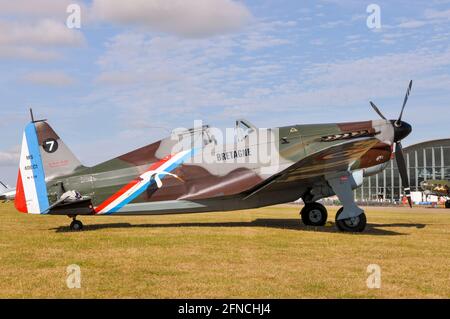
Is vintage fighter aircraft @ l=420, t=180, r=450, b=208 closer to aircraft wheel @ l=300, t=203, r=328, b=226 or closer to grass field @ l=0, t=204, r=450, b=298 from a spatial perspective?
aircraft wheel @ l=300, t=203, r=328, b=226

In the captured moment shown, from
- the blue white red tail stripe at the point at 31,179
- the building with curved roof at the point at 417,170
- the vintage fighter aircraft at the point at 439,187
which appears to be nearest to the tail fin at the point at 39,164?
the blue white red tail stripe at the point at 31,179

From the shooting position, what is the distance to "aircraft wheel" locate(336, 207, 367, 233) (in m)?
13.3

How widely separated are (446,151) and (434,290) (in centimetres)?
5710

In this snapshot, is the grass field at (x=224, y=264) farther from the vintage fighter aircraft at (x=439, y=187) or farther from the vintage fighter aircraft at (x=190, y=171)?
the vintage fighter aircraft at (x=439, y=187)

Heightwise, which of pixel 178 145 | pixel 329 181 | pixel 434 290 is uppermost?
pixel 178 145

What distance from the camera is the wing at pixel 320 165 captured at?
1241 cm

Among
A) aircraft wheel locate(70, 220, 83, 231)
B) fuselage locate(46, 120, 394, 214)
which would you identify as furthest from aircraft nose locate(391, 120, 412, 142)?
aircraft wheel locate(70, 220, 83, 231)

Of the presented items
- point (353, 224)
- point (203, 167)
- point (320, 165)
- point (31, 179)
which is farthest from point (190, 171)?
point (353, 224)

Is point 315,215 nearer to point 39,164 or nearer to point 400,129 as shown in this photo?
point 400,129

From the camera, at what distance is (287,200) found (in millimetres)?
15578

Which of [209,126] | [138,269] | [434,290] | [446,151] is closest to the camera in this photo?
[434,290]

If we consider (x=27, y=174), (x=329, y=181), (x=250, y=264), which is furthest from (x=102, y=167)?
(x=250, y=264)

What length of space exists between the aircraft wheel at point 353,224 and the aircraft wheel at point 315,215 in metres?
2.45

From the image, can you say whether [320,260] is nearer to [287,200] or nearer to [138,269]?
[138,269]
